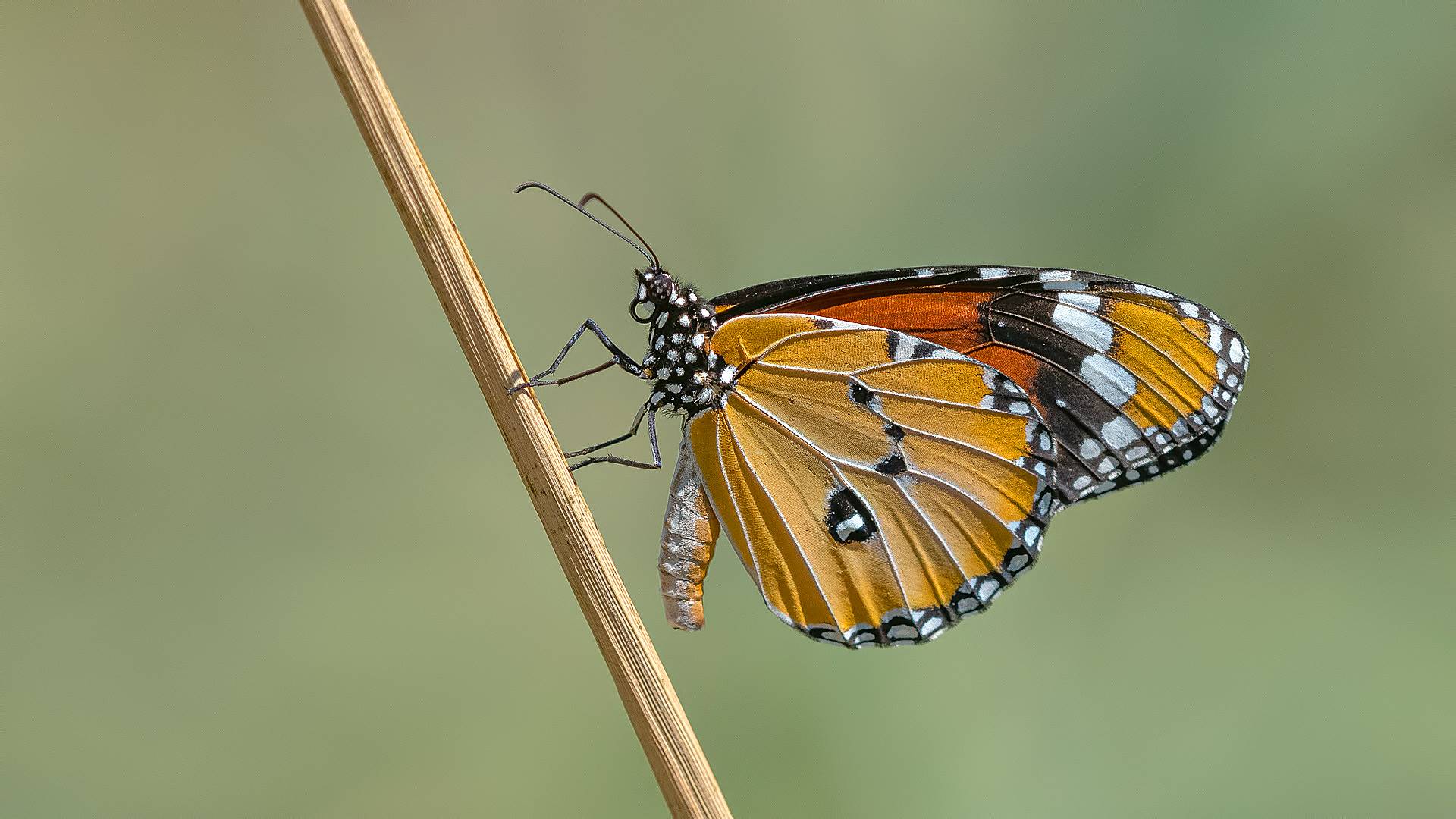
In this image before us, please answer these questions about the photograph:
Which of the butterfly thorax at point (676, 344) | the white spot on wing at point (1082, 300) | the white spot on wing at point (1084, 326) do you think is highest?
the butterfly thorax at point (676, 344)

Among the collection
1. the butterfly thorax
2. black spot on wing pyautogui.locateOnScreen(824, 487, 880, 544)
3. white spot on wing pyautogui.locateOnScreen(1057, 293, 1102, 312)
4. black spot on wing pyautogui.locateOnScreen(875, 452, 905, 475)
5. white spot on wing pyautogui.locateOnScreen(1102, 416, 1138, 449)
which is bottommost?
white spot on wing pyautogui.locateOnScreen(1102, 416, 1138, 449)

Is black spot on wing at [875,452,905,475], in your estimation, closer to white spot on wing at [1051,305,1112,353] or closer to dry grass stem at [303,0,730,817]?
white spot on wing at [1051,305,1112,353]

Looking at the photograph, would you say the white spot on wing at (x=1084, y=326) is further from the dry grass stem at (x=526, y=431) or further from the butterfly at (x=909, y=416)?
the dry grass stem at (x=526, y=431)

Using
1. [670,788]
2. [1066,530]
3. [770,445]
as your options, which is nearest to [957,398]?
[770,445]

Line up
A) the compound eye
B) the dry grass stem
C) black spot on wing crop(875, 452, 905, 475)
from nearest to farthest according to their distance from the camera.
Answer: the dry grass stem, the compound eye, black spot on wing crop(875, 452, 905, 475)

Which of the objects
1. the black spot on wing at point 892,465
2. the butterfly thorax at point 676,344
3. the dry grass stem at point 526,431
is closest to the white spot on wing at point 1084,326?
the black spot on wing at point 892,465

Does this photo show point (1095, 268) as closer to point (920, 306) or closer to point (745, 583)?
point (920, 306)

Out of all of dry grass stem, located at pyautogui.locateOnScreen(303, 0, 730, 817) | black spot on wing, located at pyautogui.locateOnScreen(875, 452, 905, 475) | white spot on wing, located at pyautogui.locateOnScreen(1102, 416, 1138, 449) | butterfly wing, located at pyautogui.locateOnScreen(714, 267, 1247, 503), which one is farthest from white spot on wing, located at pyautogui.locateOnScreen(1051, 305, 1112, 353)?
dry grass stem, located at pyautogui.locateOnScreen(303, 0, 730, 817)
